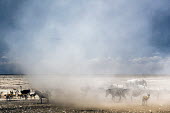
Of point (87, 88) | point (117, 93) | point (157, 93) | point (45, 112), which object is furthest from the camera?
point (87, 88)

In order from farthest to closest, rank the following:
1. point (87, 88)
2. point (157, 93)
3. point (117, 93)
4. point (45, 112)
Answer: point (87, 88), point (157, 93), point (117, 93), point (45, 112)

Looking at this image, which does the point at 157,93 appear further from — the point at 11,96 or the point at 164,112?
the point at 11,96

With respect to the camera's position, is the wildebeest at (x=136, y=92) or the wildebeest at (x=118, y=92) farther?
the wildebeest at (x=136, y=92)

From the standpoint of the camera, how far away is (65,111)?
20.9 m

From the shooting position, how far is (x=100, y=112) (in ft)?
67.5

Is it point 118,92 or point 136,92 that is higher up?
point 118,92

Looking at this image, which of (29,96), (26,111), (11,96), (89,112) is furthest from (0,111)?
(29,96)

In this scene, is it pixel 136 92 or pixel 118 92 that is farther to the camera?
pixel 136 92

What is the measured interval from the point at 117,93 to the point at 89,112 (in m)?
11.7

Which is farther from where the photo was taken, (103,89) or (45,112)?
(103,89)

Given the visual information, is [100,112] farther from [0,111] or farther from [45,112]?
[0,111]

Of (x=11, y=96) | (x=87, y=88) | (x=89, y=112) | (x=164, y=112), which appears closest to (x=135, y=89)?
(x=87, y=88)

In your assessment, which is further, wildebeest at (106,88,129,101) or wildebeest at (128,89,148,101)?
wildebeest at (128,89,148,101)

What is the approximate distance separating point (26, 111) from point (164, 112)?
14.7 meters
